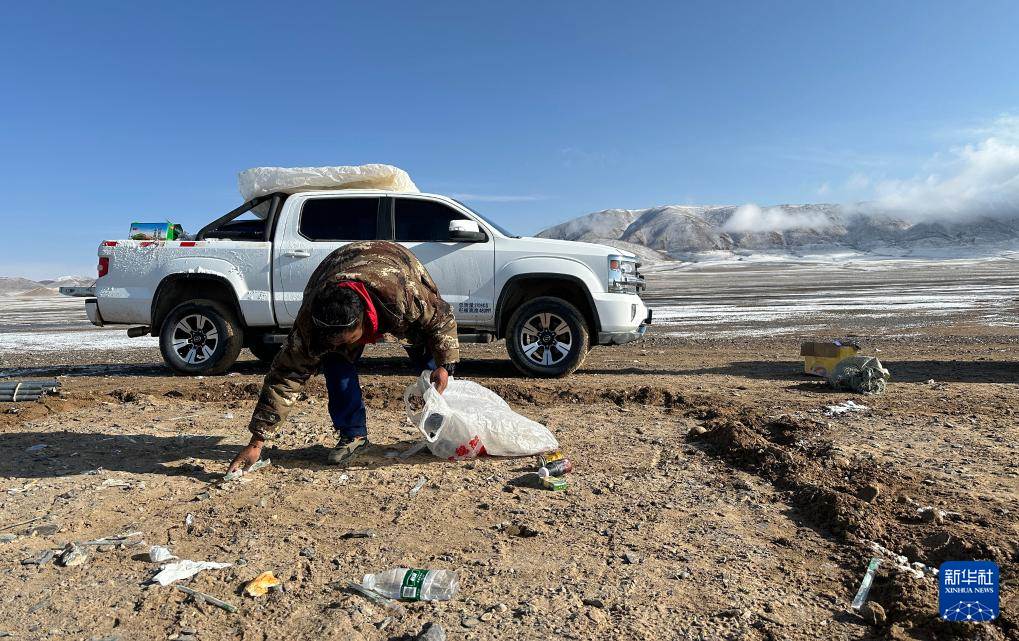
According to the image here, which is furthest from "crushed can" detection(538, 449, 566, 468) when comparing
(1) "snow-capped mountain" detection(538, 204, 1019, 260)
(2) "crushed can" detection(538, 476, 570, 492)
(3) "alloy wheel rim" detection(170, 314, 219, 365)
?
(1) "snow-capped mountain" detection(538, 204, 1019, 260)

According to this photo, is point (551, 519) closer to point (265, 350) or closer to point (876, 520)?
point (876, 520)

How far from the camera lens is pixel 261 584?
8.25 feet

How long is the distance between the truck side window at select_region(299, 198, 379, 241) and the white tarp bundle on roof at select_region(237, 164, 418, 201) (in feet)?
0.87

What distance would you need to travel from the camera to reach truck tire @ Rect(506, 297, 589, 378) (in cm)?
710

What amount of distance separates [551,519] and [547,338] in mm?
4182

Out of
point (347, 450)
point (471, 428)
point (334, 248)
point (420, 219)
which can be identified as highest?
point (420, 219)

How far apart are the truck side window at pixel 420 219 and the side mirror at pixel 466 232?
121mm

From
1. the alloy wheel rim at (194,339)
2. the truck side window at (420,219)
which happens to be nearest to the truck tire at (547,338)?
the truck side window at (420,219)

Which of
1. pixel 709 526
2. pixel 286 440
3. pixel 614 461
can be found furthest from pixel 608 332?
pixel 709 526

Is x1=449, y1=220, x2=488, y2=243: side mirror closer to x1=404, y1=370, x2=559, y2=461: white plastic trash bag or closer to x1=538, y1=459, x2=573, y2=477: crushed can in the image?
x1=404, y1=370, x2=559, y2=461: white plastic trash bag

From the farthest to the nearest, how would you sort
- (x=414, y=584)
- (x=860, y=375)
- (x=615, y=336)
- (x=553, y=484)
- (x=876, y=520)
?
1. (x=615, y=336)
2. (x=860, y=375)
3. (x=553, y=484)
4. (x=876, y=520)
5. (x=414, y=584)

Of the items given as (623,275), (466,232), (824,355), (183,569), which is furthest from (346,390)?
(824,355)

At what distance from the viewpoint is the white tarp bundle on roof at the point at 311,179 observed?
295 inches

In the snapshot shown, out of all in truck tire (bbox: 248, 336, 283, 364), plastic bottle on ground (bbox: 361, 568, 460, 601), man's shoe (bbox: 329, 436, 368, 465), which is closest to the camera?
plastic bottle on ground (bbox: 361, 568, 460, 601)
